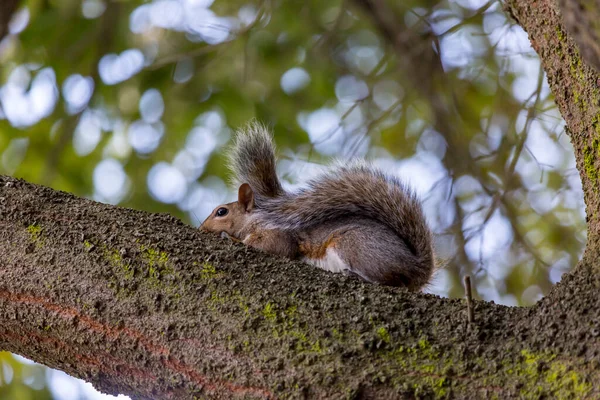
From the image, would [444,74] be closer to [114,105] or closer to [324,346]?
[114,105]

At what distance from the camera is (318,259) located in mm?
2461

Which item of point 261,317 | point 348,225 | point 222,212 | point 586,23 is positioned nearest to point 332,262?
point 348,225

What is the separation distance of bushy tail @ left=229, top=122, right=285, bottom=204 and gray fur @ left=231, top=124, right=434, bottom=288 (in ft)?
0.35

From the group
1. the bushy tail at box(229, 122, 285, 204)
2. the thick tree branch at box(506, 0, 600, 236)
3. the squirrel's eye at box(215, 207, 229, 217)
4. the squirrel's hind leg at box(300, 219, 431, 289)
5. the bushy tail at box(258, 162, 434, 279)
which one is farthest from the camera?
the squirrel's eye at box(215, 207, 229, 217)

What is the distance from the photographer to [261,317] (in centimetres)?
142

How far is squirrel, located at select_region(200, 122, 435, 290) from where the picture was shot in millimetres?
2324

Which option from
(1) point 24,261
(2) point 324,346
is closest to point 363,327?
(2) point 324,346

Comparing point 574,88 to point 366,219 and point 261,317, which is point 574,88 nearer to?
point 261,317

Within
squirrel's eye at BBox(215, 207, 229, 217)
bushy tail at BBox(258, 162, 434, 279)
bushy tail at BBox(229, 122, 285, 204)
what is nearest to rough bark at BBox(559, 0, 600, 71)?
bushy tail at BBox(258, 162, 434, 279)

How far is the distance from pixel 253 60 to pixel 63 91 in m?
1.04

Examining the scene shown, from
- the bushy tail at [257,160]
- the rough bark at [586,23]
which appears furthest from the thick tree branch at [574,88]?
the bushy tail at [257,160]

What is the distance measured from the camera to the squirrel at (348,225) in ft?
7.63

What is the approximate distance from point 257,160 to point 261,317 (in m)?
1.47

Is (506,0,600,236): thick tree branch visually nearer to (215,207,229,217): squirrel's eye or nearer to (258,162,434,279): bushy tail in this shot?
(258,162,434,279): bushy tail
